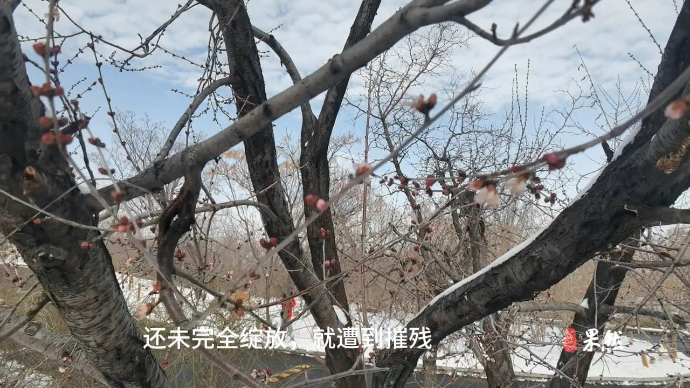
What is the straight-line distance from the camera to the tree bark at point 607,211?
1.39 metres

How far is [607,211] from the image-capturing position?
4.93 ft

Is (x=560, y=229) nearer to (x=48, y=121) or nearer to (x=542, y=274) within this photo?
(x=542, y=274)

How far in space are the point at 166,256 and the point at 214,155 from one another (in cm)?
24

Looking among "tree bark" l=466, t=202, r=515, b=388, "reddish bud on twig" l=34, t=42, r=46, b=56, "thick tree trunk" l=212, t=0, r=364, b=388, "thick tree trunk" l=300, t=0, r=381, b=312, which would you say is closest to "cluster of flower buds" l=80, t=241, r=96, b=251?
"reddish bud on twig" l=34, t=42, r=46, b=56

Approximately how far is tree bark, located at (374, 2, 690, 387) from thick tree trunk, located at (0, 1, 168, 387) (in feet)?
4.50

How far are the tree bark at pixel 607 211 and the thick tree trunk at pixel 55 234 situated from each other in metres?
1.37

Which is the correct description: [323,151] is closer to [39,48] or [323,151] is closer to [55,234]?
[55,234]

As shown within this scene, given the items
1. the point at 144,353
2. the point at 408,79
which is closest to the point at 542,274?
the point at 144,353

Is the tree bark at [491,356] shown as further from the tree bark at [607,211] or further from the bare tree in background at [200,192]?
the tree bark at [607,211]

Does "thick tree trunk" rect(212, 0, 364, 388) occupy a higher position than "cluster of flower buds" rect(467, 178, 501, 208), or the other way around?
"thick tree trunk" rect(212, 0, 364, 388)

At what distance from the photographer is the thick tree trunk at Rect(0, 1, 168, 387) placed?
1139mm

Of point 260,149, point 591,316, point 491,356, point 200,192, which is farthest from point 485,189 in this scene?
point 591,316

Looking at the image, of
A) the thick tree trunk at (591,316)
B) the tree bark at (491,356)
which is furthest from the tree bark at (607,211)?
the thick tree trunk at (591,316)

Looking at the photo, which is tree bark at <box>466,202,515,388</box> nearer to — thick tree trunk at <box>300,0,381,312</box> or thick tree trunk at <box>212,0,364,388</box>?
thick tree trunk at <box>300,0,381,312</box>
